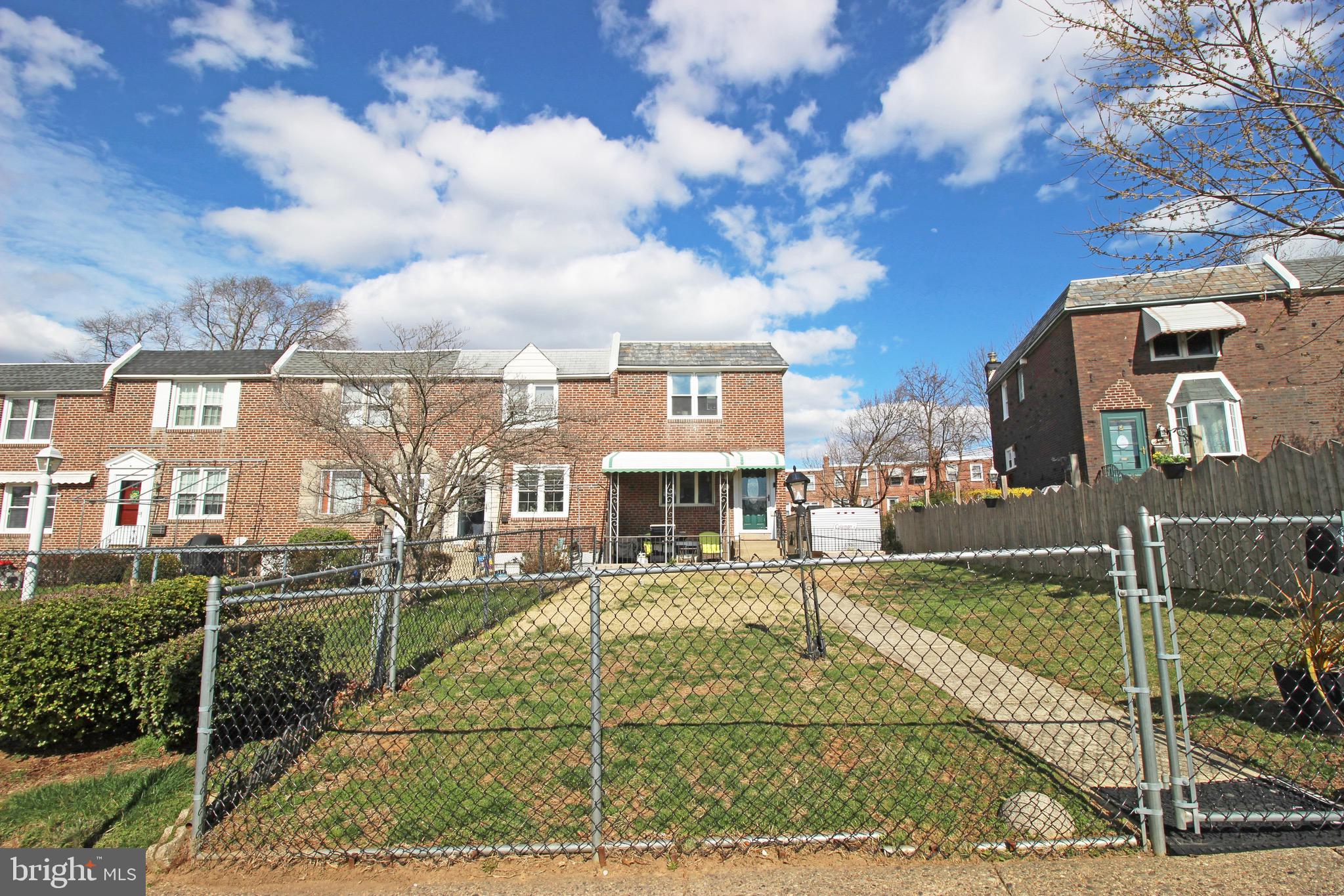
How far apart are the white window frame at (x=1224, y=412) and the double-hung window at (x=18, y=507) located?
32874 mm

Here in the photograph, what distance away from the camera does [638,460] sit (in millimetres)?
18438

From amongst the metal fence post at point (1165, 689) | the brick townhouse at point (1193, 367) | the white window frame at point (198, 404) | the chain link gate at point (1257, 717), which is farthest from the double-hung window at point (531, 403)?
the brick townhouse at point (1193, 367)

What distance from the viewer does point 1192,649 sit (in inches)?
242

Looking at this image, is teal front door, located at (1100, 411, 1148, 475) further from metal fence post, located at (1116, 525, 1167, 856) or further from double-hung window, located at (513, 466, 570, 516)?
metal fence post, located at (1116, 525, 1167, 856)

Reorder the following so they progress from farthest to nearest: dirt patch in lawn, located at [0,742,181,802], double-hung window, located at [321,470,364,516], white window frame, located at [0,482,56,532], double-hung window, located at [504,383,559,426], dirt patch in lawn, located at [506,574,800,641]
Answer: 1. white window frame, located at [0,482,56,532]
2. double-hung window, located at [321,470,364,516]
3. double-hung window, located at [504,383,559,426]
4. dirt patch in lawn, located at [506,574,800,641]
5. dirt patch in lawn, located at [0,742,181,802]

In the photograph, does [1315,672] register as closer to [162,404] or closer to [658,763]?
A: [658,763]

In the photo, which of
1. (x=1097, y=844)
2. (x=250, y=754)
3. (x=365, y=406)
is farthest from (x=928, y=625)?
(x=365, y=406)

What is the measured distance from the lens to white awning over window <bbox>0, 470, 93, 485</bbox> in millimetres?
19859

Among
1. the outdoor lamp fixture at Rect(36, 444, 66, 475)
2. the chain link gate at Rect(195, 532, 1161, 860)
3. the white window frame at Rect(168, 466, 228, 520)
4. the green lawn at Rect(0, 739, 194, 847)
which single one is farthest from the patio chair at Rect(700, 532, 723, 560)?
the outdoor lamp fixture at Rect(36, 444, 66, 475)

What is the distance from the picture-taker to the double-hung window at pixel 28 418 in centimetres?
2078

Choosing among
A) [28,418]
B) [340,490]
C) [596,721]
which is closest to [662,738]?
[596,721]

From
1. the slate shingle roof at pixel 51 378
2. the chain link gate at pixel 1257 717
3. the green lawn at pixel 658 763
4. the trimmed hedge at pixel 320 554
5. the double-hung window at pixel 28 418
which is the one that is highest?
the slate shingle roof at pixel 51 378

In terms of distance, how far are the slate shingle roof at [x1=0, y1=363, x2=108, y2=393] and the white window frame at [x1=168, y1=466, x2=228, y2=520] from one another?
3931 millimetres

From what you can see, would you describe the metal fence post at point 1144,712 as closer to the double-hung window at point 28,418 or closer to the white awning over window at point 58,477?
the white awning over window at point 58,477
